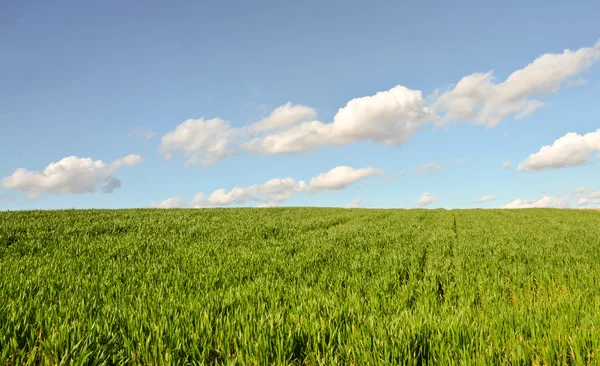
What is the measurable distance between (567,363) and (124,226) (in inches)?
737

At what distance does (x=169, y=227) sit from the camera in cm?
1792

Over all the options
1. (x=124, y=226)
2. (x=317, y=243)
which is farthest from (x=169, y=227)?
(x=317, y=243)

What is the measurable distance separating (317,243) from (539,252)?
7.03m

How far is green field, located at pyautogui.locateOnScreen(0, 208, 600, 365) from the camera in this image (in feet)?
11.4

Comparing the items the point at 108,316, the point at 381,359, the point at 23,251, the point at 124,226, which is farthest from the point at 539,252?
the point at 124,226

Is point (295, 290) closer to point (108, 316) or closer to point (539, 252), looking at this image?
point (108, 316)

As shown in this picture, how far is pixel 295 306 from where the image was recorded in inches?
201

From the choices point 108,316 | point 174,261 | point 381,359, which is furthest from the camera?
point 174,261

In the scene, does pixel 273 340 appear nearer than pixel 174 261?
Yes

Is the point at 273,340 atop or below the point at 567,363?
atop

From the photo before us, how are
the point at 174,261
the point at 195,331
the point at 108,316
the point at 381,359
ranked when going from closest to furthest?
the point at 381,359 → the point at 195,331 → the point at 108,316 → the point at 174,261

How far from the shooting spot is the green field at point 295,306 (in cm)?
349

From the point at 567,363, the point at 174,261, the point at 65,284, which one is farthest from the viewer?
the point at 174,261

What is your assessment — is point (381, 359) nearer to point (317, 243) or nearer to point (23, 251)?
point (317, 243)
